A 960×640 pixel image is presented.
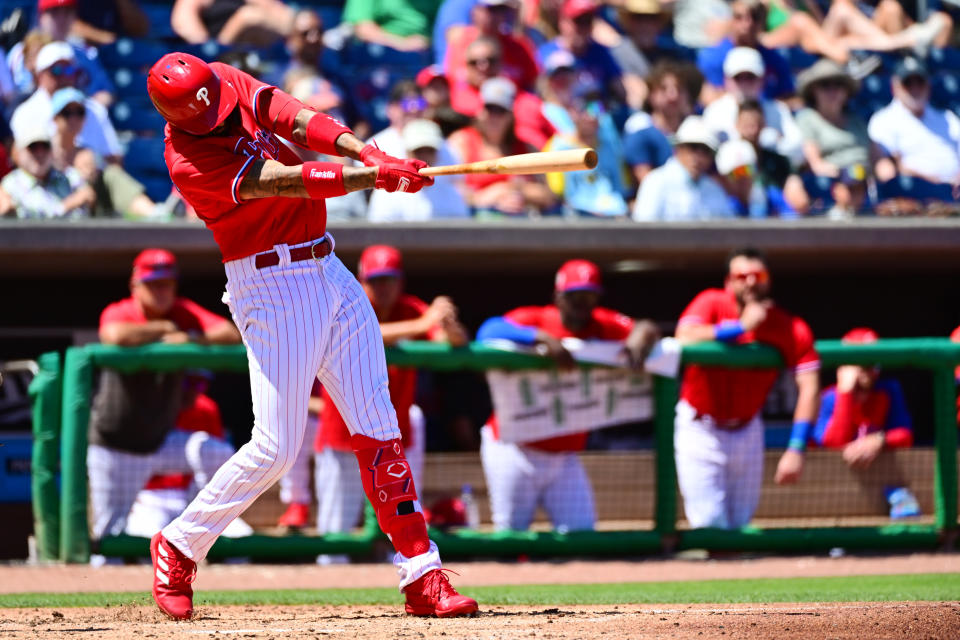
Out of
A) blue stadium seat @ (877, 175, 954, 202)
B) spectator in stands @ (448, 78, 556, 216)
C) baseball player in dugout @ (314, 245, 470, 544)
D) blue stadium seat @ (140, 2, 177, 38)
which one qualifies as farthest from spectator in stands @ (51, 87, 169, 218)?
blue stadium seat @ (877, 175, 954, 202)

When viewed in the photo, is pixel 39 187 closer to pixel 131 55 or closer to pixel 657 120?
pixel 131 55

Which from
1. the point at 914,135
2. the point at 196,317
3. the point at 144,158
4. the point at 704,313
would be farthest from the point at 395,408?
the point at 914,135

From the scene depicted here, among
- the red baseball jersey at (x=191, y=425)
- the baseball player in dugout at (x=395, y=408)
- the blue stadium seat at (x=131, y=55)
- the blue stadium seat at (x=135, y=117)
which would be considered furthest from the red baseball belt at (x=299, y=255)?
the blue stadium seat at (x=131, y=55)

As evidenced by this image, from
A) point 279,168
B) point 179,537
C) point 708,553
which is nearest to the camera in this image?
point 279,168

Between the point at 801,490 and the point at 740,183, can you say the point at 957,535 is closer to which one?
the point at 801,490

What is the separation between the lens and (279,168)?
3693 mm

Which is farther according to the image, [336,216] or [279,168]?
[336,216]

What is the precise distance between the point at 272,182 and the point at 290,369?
22.2 inches

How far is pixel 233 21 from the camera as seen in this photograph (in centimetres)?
853

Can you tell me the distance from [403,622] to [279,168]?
132 cm

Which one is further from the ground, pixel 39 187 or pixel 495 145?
pixel 495 145

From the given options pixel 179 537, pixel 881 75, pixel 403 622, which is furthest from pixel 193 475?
pixel 881 75

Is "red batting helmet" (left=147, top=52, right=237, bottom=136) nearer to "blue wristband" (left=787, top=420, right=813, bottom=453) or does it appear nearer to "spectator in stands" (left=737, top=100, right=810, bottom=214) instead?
"blue wristband" (left=787, top=420, right=813, bottom=453)

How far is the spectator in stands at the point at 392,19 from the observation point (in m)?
9.04
